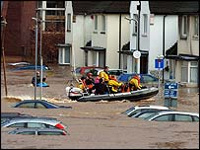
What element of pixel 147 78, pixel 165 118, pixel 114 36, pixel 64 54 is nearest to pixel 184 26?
pixel 147 78

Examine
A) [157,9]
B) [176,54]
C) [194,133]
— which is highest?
[157,9]

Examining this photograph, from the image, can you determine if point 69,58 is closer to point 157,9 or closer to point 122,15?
point 122,15

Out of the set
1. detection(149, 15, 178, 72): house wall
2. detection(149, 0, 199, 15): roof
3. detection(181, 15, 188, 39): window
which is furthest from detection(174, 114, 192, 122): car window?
detection(149, 15, 178, 72): house wall

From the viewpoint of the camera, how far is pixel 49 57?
111 ft

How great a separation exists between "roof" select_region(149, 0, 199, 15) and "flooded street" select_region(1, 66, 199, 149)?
2425 millimetres

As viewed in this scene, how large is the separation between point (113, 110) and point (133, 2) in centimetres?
1114

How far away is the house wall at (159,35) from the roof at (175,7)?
1.32 ft

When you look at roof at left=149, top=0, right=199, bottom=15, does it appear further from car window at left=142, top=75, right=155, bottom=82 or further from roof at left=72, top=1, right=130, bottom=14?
roof at left=72, top=1, right=130, bottom=14

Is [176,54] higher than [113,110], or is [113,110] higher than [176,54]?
[176,54]

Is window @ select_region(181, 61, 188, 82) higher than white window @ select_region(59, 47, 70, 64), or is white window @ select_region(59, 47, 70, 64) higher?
white window @ select_region(59, 47, 70, 64)

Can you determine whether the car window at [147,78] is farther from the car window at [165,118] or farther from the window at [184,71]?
the car window at [165,118]

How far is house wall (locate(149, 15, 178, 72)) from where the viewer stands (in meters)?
23.5

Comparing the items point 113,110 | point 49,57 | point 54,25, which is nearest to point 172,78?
point 113,110

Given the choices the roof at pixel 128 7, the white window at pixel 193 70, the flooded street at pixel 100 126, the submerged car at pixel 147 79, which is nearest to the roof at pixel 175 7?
the roof at pixel 128 7
